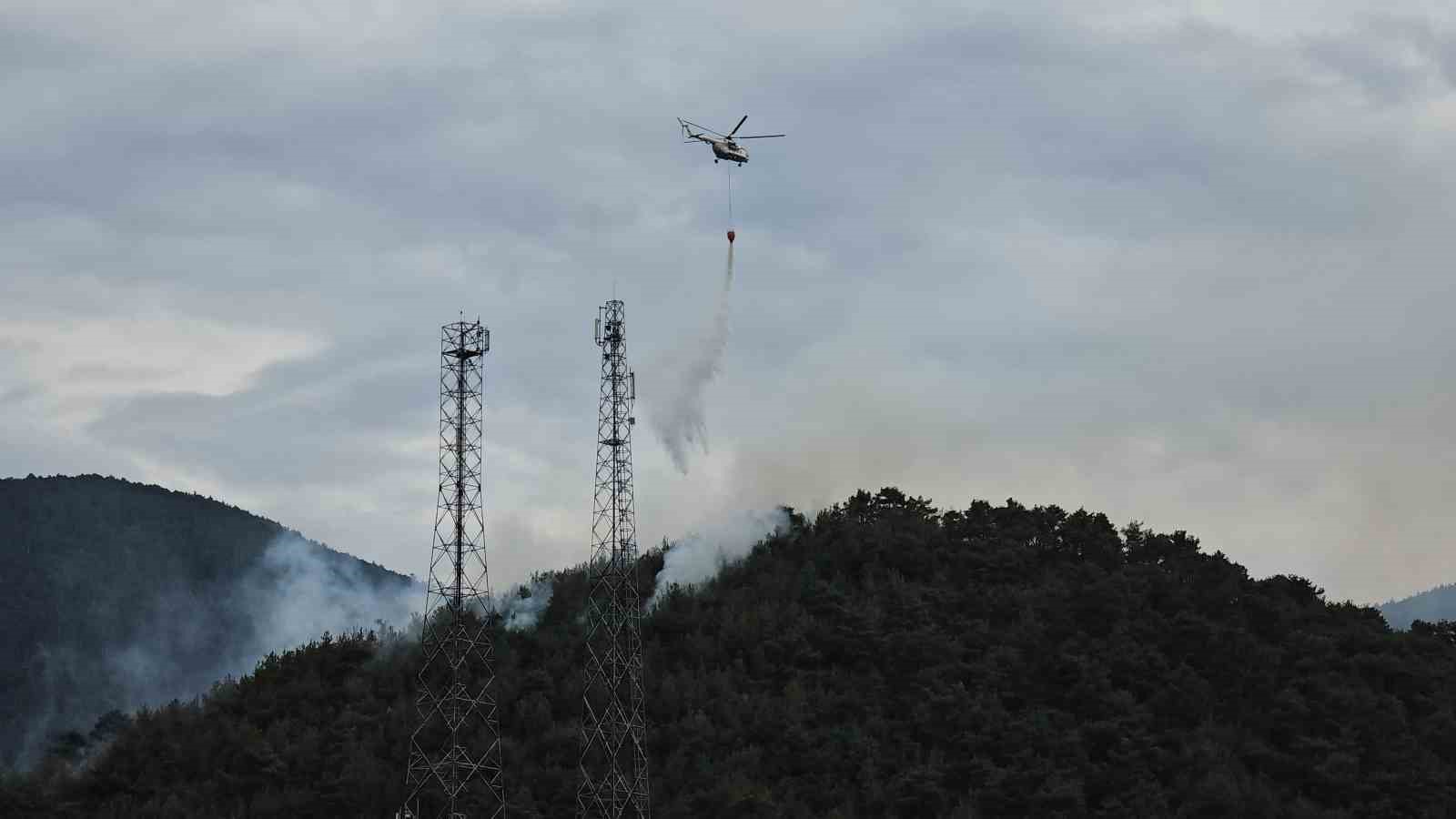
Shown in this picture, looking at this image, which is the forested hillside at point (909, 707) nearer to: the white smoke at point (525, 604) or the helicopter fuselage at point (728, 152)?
the white smoke at point (525, 604)

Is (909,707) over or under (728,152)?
under

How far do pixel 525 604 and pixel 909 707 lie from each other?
123 ft

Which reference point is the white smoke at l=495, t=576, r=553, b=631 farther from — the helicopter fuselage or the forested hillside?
the helicopter fuselage

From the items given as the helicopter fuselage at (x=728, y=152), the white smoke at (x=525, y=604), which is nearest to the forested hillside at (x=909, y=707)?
the white smoke at (x=525, y=604)

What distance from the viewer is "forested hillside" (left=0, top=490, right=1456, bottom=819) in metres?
119

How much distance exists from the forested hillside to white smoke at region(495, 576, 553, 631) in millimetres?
1548

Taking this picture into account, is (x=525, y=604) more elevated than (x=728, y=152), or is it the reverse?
(x=728, y=152)

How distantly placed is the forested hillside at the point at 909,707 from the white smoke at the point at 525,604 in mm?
1548

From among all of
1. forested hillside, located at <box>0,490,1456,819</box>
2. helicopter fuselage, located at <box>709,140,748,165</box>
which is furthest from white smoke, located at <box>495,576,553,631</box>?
helicopter fuselage, located at <box>709,140,748,165</box>

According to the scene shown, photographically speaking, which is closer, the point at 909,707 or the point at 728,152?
the point at 728,152

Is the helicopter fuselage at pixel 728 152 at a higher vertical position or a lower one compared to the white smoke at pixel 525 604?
higher

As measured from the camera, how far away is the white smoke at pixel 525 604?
148125 mm

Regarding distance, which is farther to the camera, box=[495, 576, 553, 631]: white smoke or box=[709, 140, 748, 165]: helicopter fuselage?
box=[495, 576, 553, 631]: white smoke

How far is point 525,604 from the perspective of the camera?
152250 mm
